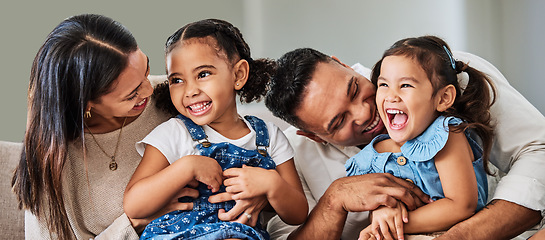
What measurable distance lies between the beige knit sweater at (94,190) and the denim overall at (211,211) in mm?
136

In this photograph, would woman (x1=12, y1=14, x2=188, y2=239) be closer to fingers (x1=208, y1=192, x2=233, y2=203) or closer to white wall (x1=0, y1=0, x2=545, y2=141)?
fingers (x1=208, y1=192, x2=233, y2=203)

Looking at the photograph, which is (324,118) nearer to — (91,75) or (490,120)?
(490,120)

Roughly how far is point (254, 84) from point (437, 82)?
1.99 ft

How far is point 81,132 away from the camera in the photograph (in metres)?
1.79

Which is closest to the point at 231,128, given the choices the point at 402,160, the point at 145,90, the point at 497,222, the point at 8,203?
the point at 145,90

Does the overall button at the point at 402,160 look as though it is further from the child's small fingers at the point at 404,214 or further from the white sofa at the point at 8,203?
the white sofa at the point at 8,203

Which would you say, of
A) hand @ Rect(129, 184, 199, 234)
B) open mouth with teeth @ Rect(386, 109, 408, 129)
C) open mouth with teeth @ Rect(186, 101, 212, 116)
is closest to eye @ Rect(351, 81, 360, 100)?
open mouth with teeth @ Rect(386, 109, 408, 129)

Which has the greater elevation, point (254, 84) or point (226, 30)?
point (226, 30)

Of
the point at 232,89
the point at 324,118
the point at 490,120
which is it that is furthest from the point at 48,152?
the point at 490,120

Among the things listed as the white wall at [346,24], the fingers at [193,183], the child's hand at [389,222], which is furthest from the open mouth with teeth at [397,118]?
the white wall at [346,24]

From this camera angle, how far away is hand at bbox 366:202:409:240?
5.58 ft

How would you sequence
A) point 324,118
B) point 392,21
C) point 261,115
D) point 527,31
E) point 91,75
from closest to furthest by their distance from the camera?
point 91,75, point 324,118, point 261,115, point 527,31, point 392,21

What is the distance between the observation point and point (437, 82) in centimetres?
174

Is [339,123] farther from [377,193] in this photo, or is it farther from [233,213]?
[233,213]
